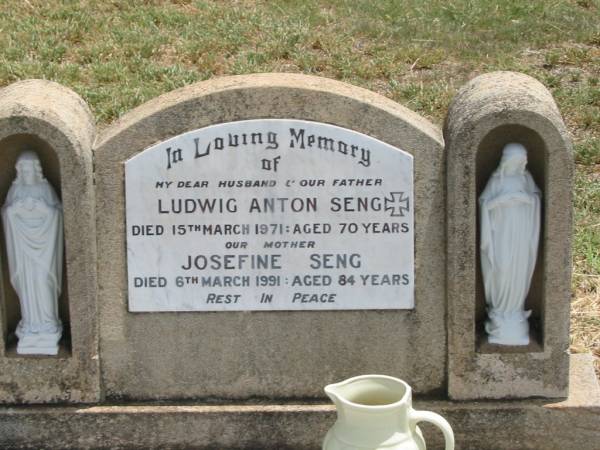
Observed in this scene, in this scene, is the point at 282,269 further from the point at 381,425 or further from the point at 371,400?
the point at 381,425

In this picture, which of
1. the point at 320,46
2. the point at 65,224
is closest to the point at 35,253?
the point at 65,224

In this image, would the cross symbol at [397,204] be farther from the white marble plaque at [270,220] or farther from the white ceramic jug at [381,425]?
the white ceramic jug at [381,425]

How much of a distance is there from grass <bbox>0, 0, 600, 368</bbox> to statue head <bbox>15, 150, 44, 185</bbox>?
3.72 meters

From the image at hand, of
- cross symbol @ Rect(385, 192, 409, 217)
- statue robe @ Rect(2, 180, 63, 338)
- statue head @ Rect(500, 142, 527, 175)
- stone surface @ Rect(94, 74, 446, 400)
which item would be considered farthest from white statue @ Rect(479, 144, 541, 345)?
statue robe @ Rect(2, 180, 63, 338)

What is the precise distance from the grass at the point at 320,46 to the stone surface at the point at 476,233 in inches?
135

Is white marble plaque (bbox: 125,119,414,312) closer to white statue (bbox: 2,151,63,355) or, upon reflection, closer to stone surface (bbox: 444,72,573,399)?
stone surface (bbox: 444,72,573,399)

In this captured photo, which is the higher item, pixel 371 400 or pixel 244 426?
pixel 371 400

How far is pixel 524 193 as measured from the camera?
17.8 feet

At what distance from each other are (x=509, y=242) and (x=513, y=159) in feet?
1.23

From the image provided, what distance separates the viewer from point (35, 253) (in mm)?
5574

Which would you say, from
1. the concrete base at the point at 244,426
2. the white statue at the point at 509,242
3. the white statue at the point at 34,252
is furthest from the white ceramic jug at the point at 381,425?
the white statue at the point at 34,252

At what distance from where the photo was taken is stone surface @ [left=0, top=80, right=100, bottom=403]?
5.41m

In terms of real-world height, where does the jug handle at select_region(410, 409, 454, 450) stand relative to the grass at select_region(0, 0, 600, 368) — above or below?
below

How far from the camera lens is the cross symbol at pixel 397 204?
553 centimetres
